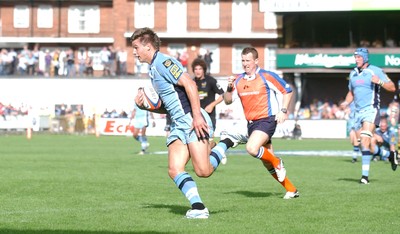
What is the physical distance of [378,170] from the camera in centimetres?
2400

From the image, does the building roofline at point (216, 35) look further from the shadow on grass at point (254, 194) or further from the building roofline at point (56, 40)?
the shadow on grass at point (254, 194)

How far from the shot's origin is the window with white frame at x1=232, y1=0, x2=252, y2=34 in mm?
77438

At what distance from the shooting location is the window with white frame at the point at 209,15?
78.0m

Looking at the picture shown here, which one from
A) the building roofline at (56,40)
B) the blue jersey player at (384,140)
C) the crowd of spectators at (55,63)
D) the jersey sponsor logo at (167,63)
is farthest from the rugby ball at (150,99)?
the building roofline at (56,40)

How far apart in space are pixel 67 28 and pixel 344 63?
85.3ft

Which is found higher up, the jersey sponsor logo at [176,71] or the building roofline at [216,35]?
the building roofline at [216,35]

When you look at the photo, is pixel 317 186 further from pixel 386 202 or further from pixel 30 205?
pixel 30 205

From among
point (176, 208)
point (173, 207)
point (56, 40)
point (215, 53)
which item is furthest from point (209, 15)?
point (176, 208)

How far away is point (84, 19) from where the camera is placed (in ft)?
261

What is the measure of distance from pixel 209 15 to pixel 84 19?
30.9ft

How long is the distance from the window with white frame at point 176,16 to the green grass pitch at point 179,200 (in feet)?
171

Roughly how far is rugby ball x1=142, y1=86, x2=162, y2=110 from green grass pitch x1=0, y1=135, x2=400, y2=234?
4.33ft

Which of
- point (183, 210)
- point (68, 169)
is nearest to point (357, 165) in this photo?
point (68, 169)

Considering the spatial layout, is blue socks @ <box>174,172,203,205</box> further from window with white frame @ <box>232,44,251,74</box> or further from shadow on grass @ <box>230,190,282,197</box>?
window with white frame @ <box>232,44,251,74</box>
